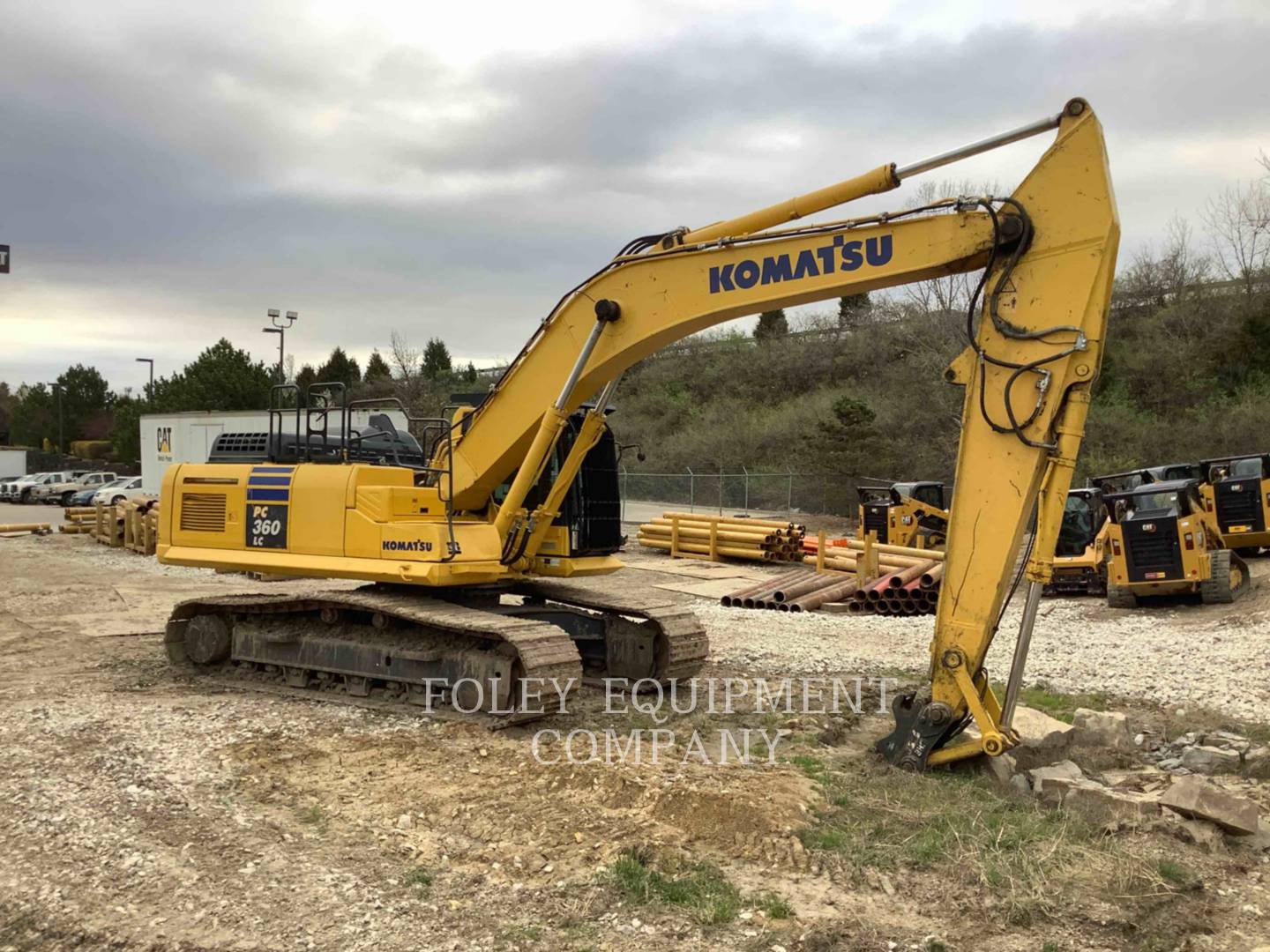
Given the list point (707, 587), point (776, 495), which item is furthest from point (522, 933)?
point (776, 495)

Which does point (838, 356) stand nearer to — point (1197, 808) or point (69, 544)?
point (69, 544)

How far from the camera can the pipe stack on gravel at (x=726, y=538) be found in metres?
21.0

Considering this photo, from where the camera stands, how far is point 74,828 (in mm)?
5602

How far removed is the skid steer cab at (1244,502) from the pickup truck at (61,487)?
42.2 meters

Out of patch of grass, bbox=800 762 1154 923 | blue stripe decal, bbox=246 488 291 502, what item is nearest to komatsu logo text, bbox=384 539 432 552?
blue stripe decal, bbox=246 488 291 502

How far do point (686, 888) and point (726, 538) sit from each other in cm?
1694

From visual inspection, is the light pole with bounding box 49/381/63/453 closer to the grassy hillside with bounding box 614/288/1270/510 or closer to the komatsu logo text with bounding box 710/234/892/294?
the grassy hillside with bounding box 614/288/1270/510

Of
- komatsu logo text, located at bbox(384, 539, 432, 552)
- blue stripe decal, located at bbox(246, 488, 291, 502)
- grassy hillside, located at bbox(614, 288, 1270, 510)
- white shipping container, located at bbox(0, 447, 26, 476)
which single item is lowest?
komatsu logo text, located at bbox(384, 539, 432, 552)

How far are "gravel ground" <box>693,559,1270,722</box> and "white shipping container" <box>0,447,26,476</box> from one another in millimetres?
56285

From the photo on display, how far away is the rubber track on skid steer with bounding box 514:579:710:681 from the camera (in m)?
8.98

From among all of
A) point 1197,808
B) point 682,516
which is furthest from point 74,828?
point 682,516

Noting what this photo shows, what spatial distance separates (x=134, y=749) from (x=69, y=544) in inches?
776

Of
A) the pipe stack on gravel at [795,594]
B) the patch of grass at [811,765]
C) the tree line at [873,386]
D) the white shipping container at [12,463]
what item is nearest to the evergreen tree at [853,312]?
the tree line at [873,386]

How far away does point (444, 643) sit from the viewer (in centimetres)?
846
